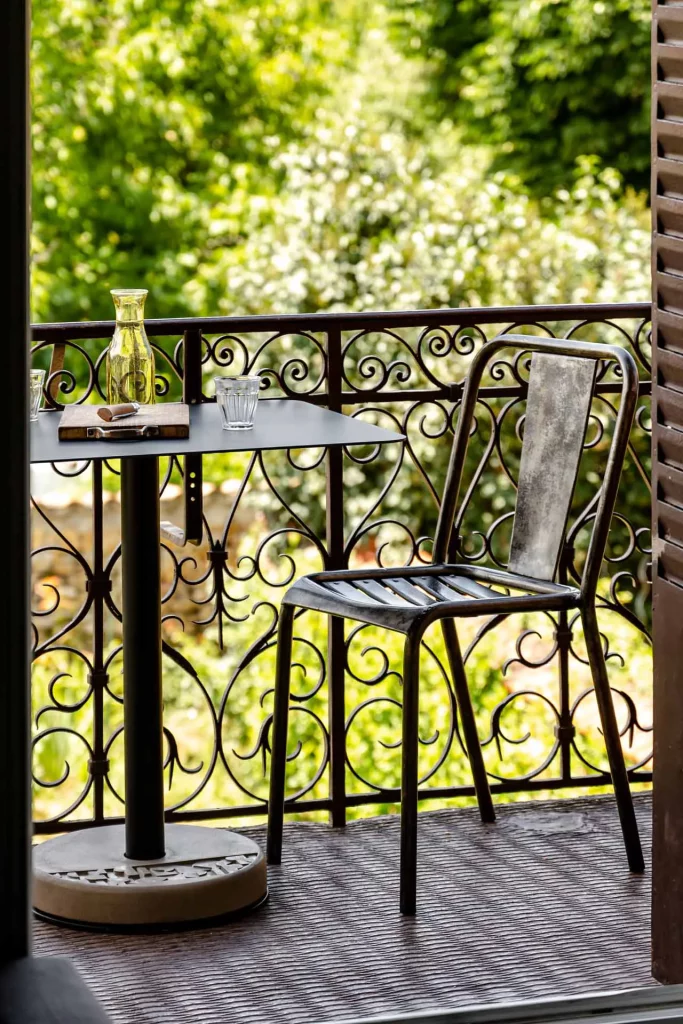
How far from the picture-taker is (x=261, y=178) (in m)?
11.4

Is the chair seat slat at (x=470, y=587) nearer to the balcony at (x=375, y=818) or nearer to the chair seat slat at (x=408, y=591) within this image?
the chair seat slat at (x=408, y=591)

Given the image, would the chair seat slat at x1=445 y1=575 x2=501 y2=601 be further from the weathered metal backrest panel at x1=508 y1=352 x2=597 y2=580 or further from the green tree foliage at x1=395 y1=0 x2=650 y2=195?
the green tree foliage at x1=395 y1=0 x2=650 y2=195

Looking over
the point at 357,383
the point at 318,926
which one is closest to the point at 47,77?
the point at 357,383

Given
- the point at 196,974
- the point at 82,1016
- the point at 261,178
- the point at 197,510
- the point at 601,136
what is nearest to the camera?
the point at 82,1016

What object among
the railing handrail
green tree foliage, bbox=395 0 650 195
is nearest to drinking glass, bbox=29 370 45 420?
the railing handrail

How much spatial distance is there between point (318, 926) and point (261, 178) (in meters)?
9.25

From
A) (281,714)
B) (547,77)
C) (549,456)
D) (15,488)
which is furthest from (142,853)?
(547,77)

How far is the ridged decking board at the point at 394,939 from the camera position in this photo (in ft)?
8.23

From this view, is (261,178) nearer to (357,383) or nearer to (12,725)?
(357,383)

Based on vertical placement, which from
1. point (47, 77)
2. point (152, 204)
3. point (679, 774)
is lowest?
point (679, 774)

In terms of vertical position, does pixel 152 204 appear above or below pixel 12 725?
above

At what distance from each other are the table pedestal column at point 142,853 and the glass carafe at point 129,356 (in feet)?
0.63

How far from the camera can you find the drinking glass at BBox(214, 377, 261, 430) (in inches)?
111

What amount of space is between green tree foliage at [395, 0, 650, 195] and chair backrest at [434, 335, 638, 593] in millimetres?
7684
